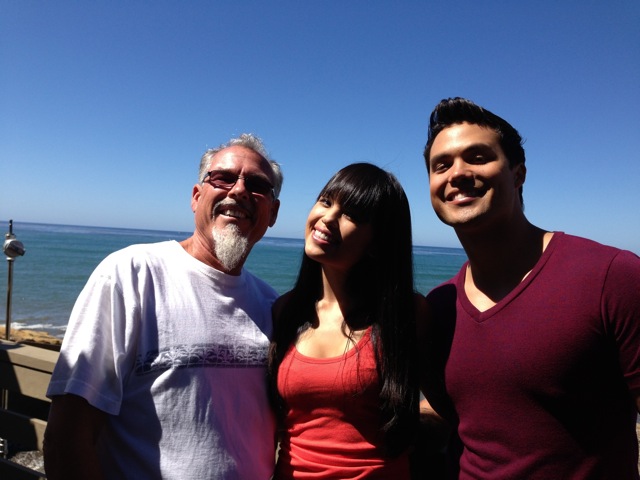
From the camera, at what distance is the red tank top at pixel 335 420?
6.12 ft

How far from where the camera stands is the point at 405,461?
197 cm

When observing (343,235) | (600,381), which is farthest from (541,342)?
(343,235)

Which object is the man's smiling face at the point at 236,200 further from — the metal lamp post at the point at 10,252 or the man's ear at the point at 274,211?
the metal lamp post at the point at 10,252

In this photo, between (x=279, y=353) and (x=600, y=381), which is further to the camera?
(x=279, y=353)

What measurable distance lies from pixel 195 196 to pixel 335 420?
5.28 ft

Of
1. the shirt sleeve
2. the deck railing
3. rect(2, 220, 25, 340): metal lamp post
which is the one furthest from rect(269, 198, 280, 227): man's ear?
rect(2, 220, 25, 340): metal lamp post

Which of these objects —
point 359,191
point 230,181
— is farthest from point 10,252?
point 359,191

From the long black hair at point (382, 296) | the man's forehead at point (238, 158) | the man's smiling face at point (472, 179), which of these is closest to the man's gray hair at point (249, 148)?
the man's forehead at point (238, 158)

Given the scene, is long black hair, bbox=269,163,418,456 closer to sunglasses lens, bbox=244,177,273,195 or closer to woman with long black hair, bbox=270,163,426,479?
woman with long black hair, bbox=270,163,426,479

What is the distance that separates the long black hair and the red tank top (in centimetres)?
7

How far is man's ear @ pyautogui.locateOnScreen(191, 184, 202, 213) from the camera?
2631 millimetres

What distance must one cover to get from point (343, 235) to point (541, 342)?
1.05 meters

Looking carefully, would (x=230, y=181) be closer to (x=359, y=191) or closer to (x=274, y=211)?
(x=274, y=211)

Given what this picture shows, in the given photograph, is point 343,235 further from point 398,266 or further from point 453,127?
point 453,127
